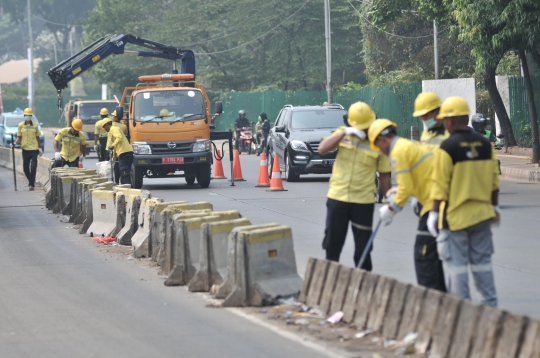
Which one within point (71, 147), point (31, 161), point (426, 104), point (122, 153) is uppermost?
point (426, 104)

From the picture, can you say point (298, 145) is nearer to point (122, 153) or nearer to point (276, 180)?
point (276, 180)

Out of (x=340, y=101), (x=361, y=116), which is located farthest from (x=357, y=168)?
(x=340, y=101)

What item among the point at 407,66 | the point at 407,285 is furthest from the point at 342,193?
the point at 407,66

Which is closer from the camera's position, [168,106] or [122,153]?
[122,153]

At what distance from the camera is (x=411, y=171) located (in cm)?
781

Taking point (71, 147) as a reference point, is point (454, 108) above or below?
above

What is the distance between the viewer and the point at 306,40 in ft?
189

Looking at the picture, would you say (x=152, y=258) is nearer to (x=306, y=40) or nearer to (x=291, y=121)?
(x=291, y=121)

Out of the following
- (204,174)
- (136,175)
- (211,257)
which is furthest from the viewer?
(204,174)

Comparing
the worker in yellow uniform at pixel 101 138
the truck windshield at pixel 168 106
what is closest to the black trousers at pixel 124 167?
the truck windshield at pixel 168 106

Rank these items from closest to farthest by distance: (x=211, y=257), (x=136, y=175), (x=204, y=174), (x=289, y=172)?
(x=211, y=257), (x=136, y=175), (x=204, y=174), (x=289, y=172)

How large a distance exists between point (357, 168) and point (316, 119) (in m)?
16.1

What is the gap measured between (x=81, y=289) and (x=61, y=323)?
72.1 inches

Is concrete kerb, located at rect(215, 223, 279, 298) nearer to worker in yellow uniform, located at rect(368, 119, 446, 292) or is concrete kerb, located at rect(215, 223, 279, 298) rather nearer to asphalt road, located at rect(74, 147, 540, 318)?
asphalt road, located at rect(74, 147, 540, 318)
